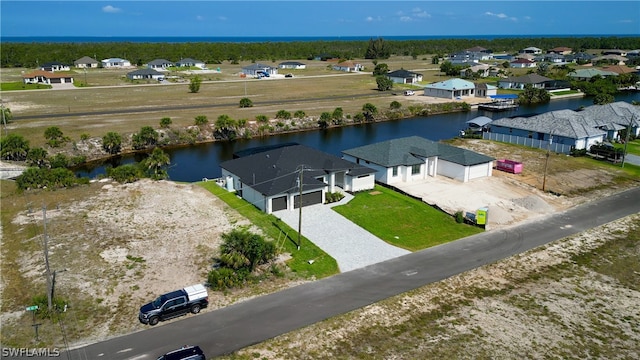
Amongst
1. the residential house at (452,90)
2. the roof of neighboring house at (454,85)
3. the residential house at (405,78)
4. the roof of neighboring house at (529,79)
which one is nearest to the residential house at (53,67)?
the residential house at (405,78)

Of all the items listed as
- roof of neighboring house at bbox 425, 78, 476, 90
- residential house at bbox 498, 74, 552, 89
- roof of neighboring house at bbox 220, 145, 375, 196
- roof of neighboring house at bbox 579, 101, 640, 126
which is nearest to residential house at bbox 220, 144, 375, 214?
roof of neighboring house at bbox 220, 145, 375, 196

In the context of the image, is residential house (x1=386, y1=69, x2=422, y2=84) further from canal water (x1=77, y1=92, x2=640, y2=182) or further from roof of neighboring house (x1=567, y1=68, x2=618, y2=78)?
roof of neighboring house (x1=567, y1=68, x2=618, y2=78)

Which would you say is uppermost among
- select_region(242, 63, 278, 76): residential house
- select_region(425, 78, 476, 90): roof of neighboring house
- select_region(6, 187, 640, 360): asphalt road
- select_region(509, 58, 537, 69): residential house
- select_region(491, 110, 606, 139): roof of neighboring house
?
select_region(509, 58, 537, 69): residential house

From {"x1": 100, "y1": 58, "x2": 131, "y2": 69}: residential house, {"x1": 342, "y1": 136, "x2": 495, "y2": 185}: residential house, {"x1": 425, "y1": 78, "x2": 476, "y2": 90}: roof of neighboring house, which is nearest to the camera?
{"x1": 342, "y1": 136, "x2": 495, "y2": 185}: residential house

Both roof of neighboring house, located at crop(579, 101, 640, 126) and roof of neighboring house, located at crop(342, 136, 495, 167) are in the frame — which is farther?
roof of neighboring house, located at crop(579, 101, 640, 126)

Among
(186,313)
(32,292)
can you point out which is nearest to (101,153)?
(32,292)

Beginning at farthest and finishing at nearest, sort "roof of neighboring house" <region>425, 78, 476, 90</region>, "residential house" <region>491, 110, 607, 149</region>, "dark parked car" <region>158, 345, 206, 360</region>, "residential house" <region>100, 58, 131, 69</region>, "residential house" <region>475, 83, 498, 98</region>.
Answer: "residential house" <region>100, 58, 131, 69</region> < "residential house" <region>475, 83, 498, 98</region> < "roof of neighboring house" <region>425, 78, 476, 90</region> < "residential house" <region>491, 110, 607, 149</region> < "dark parked car" <region>158, 345, 206, 360</region>

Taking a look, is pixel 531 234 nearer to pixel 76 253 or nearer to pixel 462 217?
pixel 462 217
